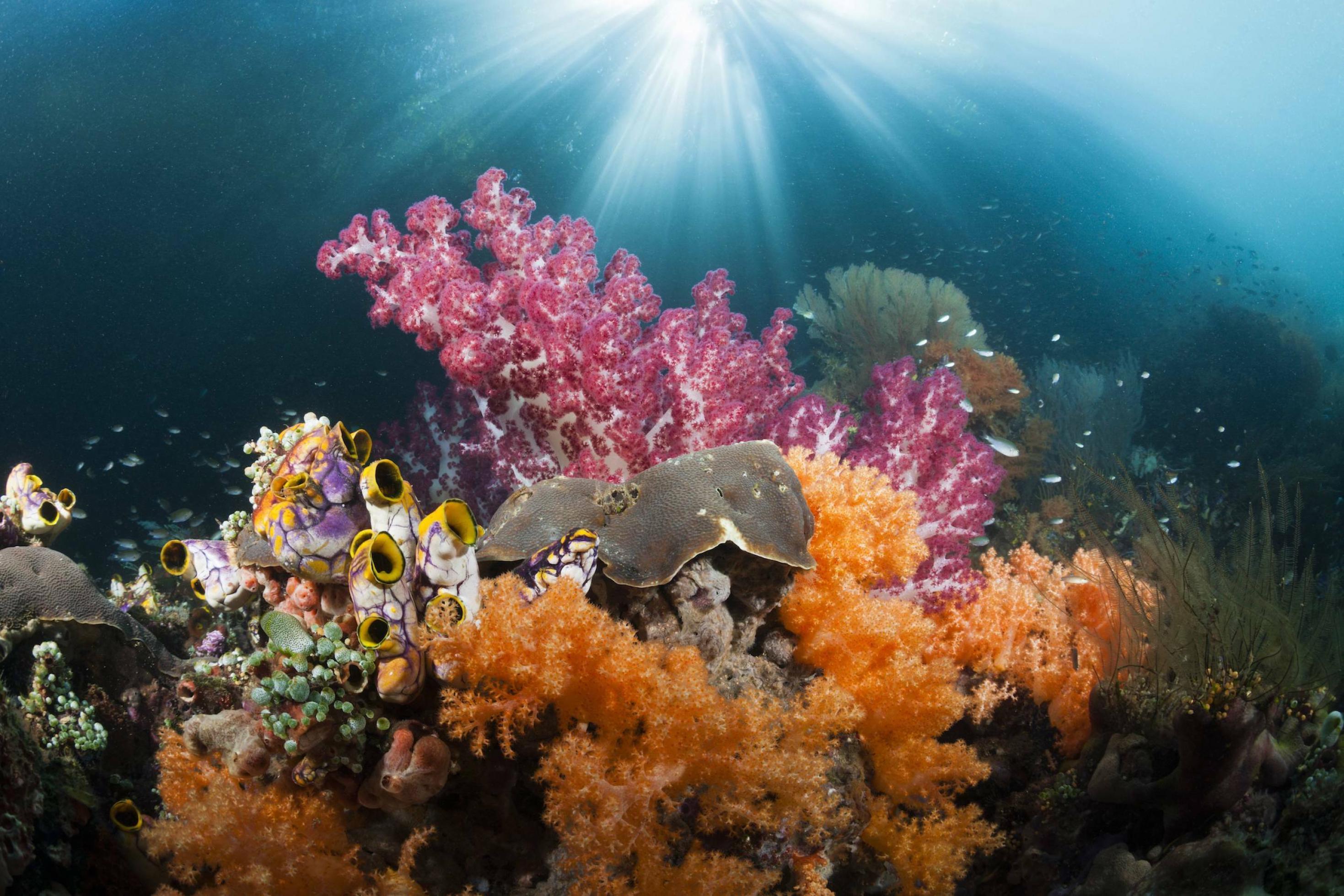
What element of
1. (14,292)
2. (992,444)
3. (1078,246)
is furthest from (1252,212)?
(14,292)

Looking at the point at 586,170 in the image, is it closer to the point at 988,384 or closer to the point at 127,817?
the point at 988,384

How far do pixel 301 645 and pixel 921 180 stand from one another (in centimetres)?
3833

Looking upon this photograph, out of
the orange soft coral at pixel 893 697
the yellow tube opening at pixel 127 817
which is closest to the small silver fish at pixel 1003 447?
the orange soft coral at pixel 893 697

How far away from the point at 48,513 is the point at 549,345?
8.70 feet

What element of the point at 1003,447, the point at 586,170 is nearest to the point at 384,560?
the point at 1003,447

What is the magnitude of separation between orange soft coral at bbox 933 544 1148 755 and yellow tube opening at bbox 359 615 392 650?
2831mm

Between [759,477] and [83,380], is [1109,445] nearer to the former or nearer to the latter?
[759,477]

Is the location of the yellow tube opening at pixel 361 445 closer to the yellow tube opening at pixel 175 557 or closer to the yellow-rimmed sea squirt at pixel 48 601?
the yellow tube opening at pixel 175 557

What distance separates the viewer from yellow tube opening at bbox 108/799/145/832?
2.24 m

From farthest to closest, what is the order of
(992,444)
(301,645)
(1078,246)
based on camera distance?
1. (1078,246)
2. (992,444)
3. (301,645)

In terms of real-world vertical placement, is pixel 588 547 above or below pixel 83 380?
above

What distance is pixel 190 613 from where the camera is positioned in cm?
352

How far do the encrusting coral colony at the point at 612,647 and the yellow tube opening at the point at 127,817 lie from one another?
0.04 feet

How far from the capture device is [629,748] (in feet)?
6.61
